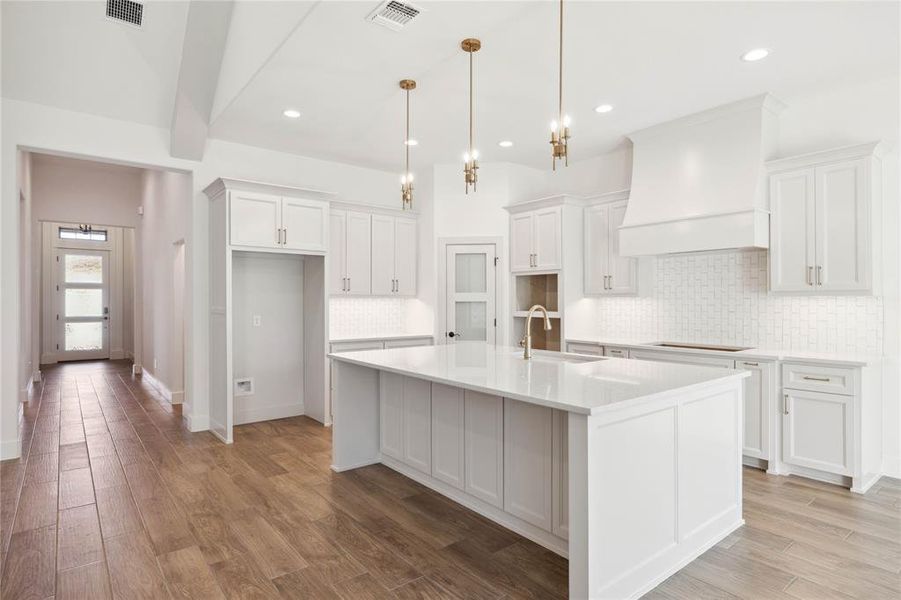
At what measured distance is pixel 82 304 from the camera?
1111 centimetres

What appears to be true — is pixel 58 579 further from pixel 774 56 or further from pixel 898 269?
pixel 898 269

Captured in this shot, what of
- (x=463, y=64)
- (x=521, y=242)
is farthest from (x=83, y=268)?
(x=463, y=64)

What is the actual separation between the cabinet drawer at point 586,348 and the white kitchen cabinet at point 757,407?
133cm

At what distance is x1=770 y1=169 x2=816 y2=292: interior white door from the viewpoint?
3.89m

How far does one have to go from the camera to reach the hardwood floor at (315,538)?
2.35 meters

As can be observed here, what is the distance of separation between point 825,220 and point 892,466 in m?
1.91

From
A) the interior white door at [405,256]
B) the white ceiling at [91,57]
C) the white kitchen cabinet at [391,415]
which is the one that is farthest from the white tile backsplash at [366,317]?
the white ceiling at [91,57]

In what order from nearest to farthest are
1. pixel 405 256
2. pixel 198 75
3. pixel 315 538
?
pixel 315 538, pixel 198 75, pixel 405 256

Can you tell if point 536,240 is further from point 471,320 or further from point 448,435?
point 448,435

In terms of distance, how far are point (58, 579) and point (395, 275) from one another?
4306mm

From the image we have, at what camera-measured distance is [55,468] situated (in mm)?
4012

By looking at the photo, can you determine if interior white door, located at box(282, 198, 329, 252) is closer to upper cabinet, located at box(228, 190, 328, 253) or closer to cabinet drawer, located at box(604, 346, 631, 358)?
upper cabinet, located at box(228, 190, 328, 253)

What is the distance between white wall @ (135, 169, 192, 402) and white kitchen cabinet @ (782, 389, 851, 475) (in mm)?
5825

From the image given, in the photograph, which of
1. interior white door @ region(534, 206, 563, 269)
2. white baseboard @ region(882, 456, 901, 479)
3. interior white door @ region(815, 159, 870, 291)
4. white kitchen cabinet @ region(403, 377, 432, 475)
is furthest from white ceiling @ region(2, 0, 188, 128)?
white baseboard @ region(882, 456, 901, 479)
